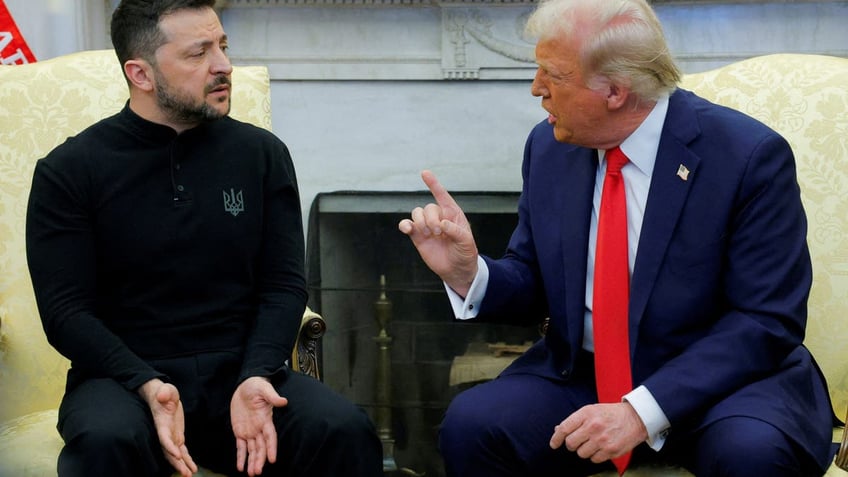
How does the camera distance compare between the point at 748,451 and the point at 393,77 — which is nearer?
the point at 748,451

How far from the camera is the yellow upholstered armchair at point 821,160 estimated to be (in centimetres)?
240

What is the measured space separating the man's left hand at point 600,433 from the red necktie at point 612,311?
0.15m

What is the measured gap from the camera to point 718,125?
6.86 feet

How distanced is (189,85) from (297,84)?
50.5 inches

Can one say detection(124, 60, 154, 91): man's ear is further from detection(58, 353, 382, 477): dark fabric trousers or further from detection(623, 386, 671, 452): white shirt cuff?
detection(623, 386, 671, 452): white shirt cuff

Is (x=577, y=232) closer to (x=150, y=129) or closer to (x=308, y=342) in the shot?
(x=308, y=342)

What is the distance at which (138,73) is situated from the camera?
7.32 feet

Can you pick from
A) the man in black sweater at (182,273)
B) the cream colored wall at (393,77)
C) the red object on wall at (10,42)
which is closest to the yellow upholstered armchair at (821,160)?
the cream colored wall at (393,77)

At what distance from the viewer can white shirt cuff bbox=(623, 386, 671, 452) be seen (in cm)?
191

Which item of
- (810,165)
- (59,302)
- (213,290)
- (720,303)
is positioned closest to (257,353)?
(213,290)

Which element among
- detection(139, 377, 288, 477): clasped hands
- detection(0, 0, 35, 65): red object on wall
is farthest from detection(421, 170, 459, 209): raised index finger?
detection(0, 0, 35, 65): red object on wall

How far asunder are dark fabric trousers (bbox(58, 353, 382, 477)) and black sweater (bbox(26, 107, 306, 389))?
0.16 ft

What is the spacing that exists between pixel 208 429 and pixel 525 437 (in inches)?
22.9

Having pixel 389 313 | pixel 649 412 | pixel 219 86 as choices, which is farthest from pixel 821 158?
pixel 389 313
